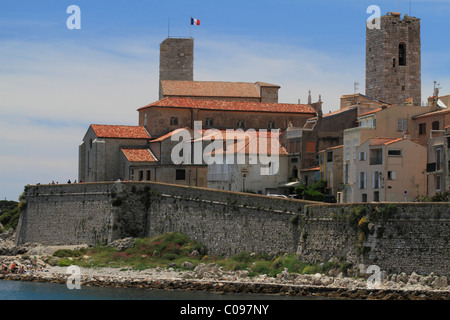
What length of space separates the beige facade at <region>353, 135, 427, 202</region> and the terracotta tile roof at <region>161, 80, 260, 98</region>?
74.3 ft

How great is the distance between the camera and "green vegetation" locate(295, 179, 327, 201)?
57.7 metres

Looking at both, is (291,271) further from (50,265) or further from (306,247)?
(50,265)

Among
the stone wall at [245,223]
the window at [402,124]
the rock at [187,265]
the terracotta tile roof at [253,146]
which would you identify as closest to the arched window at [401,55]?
the terracotta tile roof at [253,146]

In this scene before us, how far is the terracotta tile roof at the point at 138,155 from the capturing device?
65.1 metres

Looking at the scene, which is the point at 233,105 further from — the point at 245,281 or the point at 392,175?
the point at 245,281

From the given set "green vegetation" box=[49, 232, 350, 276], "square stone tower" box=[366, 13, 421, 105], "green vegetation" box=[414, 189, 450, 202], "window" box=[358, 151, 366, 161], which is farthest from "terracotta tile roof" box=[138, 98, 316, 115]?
"green vegetation" box=[414, 189, 450, 202]

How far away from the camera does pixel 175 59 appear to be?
270 feet

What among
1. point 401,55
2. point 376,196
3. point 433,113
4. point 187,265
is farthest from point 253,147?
point 401,55

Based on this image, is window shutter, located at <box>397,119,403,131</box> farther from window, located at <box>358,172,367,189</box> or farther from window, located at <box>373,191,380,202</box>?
window, located at <box>373,191,380,202</box>

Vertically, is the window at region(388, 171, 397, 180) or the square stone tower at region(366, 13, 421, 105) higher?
the square stone tower at region(366, 13, 421, 105)

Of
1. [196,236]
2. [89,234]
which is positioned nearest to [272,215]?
[196,236]

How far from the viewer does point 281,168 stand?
6131 cm

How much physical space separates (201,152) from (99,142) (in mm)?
6951

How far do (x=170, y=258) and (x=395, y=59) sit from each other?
32303 mm
